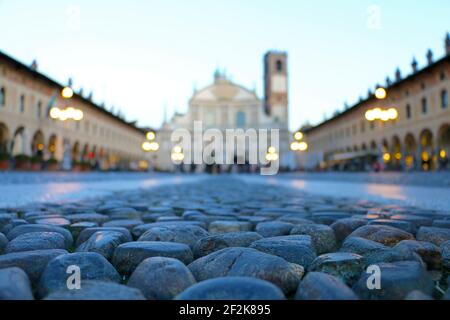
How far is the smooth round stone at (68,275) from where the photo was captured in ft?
4.29

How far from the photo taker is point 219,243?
200cm

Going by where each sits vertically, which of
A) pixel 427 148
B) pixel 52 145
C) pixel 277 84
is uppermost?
pixel 277 84

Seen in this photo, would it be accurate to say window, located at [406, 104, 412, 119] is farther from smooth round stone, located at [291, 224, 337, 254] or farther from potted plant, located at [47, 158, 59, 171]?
smooth round stone, located at [291, 224, 337, 254]

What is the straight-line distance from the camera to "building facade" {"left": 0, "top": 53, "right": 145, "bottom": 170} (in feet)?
89.6

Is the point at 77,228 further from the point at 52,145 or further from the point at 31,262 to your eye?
the point at 52,145

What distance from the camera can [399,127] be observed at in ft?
115

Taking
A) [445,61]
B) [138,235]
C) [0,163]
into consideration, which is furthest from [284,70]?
[138,235]

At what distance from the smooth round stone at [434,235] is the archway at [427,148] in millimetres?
30256

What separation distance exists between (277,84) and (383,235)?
250ft

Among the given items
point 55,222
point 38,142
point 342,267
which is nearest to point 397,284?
point 342,267

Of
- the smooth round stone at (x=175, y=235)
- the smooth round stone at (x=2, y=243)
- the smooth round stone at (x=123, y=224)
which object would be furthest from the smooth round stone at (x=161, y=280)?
the smooth round stone at (x=123, y=224)

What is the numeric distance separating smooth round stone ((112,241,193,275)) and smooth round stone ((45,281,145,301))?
1.45ft

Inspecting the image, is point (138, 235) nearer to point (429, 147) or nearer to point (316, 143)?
point (429, 147)
